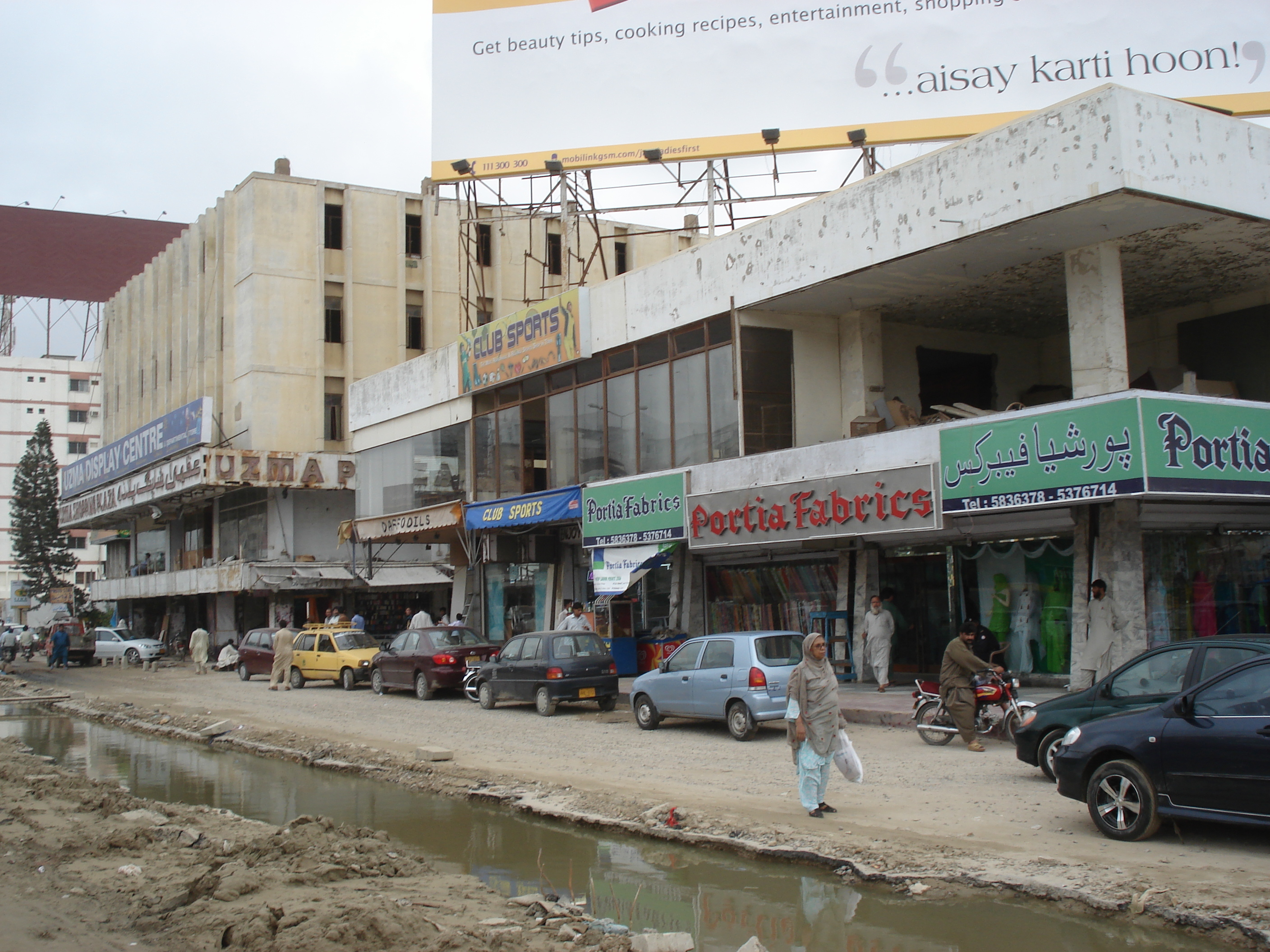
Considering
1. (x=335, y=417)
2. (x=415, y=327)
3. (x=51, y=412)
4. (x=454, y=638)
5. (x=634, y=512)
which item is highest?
(x=51, y=412)

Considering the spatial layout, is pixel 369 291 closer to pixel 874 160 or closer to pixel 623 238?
pixel 623 238

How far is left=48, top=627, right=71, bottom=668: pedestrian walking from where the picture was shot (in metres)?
41.9

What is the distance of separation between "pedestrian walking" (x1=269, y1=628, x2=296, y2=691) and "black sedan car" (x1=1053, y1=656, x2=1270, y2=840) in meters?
23.4

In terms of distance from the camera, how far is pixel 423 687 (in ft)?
75.8

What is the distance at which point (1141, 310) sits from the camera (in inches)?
794

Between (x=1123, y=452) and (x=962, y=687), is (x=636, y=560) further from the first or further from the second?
(x=1123, y=452)

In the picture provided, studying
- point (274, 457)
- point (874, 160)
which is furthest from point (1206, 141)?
point (274, 457)

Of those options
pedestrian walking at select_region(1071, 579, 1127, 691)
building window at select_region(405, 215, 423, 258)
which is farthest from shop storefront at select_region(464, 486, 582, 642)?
building window at select_region(405, 215, 423, 258)

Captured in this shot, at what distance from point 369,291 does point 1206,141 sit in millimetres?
36476

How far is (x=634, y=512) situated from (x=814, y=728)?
13751mm

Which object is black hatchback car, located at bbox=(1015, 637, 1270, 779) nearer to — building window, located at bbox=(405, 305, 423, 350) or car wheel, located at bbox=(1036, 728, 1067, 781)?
car wheel, located at bbox=(1036, 728, 1067, 781)

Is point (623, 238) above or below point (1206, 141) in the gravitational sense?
above

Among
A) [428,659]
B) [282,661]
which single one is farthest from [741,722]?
[282,661]

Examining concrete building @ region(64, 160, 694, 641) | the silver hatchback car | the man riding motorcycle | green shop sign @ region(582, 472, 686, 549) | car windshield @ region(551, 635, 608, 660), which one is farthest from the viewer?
concrete building @ region(64, 160, 694, 641)
